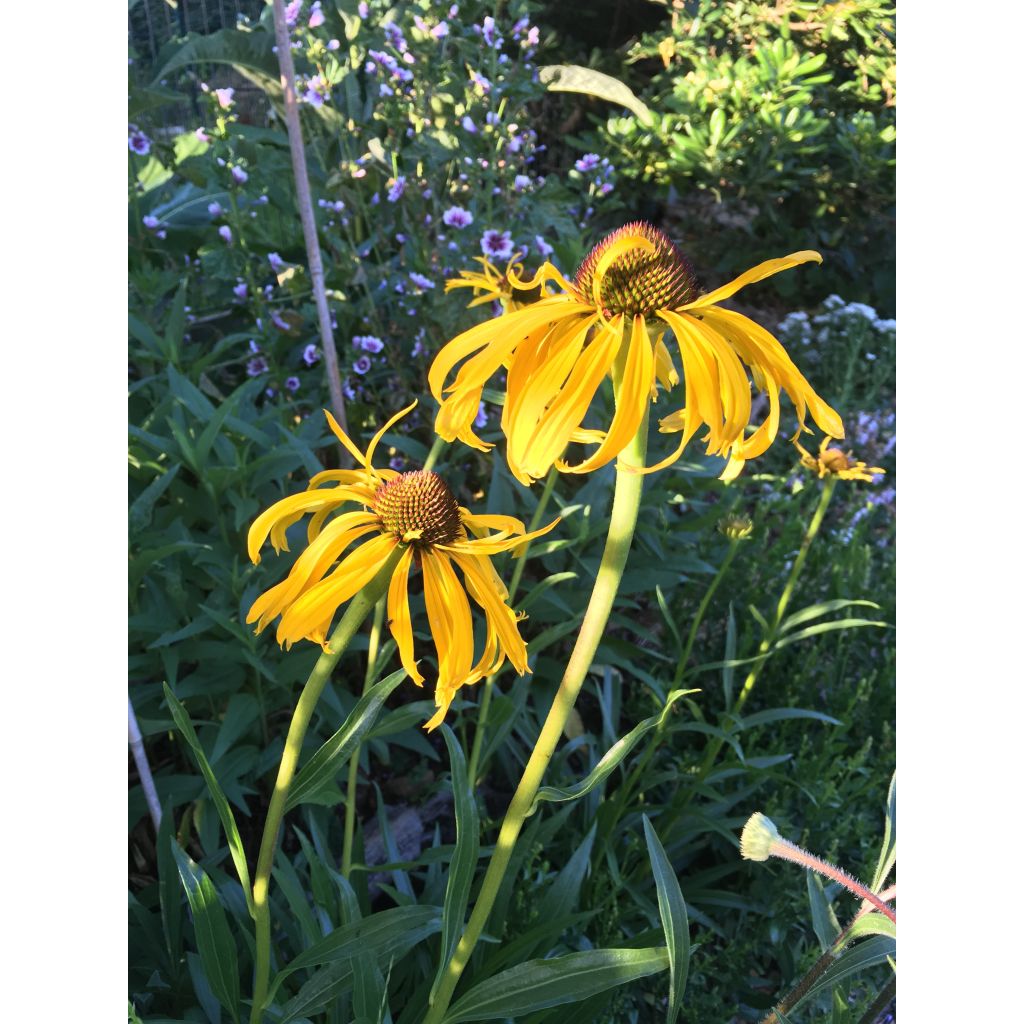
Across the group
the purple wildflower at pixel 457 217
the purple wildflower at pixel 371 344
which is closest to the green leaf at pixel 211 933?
the purple wildflower at pixel 371 344

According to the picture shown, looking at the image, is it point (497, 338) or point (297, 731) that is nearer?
point (497, 338)

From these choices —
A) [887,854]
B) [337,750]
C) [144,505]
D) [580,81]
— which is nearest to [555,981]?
[337,750]

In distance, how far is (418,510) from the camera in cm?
66

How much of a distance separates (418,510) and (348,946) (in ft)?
1.20

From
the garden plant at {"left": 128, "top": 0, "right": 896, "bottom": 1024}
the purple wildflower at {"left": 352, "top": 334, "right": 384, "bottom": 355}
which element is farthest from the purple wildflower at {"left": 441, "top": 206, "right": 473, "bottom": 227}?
the purple wildflower at {"left": 352, "top": 334, "right": 384, "bottom": 355}

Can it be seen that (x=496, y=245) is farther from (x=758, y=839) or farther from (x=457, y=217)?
(x=758, y=839)

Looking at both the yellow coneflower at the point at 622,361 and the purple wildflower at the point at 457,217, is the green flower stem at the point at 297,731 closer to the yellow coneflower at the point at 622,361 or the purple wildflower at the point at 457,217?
the yellow coneflower at the point at 622,361

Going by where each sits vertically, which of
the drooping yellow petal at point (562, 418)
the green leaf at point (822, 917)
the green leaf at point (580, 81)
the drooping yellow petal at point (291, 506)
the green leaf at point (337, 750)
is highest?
the green leaf at point (580, 81)

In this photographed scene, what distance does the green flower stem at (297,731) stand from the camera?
25.1 inches

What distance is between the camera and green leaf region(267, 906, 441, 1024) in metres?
0.78

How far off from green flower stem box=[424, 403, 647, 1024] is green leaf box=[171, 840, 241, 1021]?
0.24 m

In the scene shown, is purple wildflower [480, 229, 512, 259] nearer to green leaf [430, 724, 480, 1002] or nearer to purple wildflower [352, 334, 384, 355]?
purple wildflower [352, 334, 384, 355]

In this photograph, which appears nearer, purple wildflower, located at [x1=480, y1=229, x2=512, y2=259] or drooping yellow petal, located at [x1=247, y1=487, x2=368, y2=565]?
drooping yellow petal, located at [x1=247, y1=487, x2=368, y2=565]
